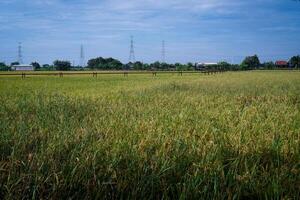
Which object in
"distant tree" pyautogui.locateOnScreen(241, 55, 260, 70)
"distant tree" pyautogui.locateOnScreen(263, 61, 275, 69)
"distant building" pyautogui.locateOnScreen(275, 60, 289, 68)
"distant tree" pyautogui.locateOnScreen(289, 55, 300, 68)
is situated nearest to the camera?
"distant tree" pyautogui.locateOnScreen(263, 61, 275, 69)

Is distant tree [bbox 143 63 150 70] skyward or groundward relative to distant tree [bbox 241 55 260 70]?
groundward

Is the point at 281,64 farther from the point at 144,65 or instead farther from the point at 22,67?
the point at 22,67

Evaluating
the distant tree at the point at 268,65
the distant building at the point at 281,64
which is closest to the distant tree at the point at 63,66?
the distant tree at the point at 268,65

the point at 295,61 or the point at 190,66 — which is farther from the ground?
the point at 295,61

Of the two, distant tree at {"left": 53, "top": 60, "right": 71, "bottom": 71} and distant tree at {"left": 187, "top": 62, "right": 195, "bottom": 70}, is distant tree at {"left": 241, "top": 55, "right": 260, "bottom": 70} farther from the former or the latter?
distant tree at {"left": 53, "top": 60, "right": 71, "bottom": 71}

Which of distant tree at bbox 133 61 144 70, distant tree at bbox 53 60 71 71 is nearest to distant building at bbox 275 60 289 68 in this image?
distant tree at bbox 133 61 144 70

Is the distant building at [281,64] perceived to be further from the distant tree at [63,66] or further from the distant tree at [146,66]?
the distant tree at [63,66]

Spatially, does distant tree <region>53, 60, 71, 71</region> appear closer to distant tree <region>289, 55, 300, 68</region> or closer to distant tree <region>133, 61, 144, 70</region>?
distant tree <region>133, 61, 144, 70</region>

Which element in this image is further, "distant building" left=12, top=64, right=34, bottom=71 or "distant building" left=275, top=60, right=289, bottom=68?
"distant building" left=275, top=60, right=289, bottom=68

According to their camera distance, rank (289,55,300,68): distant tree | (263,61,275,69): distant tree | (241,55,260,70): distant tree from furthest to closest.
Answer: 1. (241,55,260,70): distant tree
2. (289,55,300,68): distant tree
3. (263,61,275,69): distant tree

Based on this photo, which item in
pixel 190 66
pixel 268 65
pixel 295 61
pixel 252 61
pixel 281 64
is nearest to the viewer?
pixel 268 65

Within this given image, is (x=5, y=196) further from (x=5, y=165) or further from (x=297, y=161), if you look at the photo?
(x=297, y=161)

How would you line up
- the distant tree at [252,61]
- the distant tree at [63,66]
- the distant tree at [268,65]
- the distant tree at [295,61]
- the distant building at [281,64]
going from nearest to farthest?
1. the distant tree at [63,66]
2. the distant tree at [268,65]
3. the distant tree at [295,61]
4. the distant tree at [252,61]
5. the distant building at [281,64]

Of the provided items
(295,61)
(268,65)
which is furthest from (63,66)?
(295,61)
